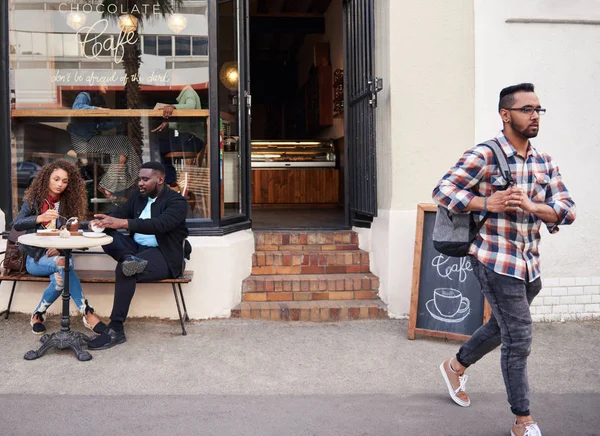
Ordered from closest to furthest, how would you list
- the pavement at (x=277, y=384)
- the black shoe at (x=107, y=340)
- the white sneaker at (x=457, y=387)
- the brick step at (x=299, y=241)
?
the pavement at (x=277, y=384) < the white sneaker at (x=457, y=387) < the black shoe at (x=107, y=340) < the brick step at (x=299, y=241)

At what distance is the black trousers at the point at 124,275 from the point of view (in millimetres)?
4781

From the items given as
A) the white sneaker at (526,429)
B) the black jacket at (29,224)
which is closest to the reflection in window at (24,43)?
the black jacket at (29,224)

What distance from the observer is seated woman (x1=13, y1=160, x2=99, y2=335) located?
4.89 meters

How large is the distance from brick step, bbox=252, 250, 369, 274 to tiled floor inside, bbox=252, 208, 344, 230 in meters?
0.62

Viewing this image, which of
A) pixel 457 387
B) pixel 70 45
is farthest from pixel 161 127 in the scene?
pixel 457 387

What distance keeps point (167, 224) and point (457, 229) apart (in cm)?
247

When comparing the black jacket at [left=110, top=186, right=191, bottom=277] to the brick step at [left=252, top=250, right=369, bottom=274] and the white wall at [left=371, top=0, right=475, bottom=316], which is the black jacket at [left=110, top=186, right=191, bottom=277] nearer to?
the brick step at [left=252, top=250, right=369, bottom=274]

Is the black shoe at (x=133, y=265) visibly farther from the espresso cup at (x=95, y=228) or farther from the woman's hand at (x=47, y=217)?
the woman's hand at (x=47, y=217)

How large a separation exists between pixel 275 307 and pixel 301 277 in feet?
1.66

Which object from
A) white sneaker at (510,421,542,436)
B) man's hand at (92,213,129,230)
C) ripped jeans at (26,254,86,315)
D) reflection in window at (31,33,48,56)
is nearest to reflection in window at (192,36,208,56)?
reflection in window at (31,33,48,56)

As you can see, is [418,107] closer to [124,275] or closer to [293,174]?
[124,275]

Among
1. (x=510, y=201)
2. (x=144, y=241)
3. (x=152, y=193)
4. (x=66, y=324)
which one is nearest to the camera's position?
(x=510, y=201)

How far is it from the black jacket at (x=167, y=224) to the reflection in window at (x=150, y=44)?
5.36ft

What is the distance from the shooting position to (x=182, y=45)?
5.87m
